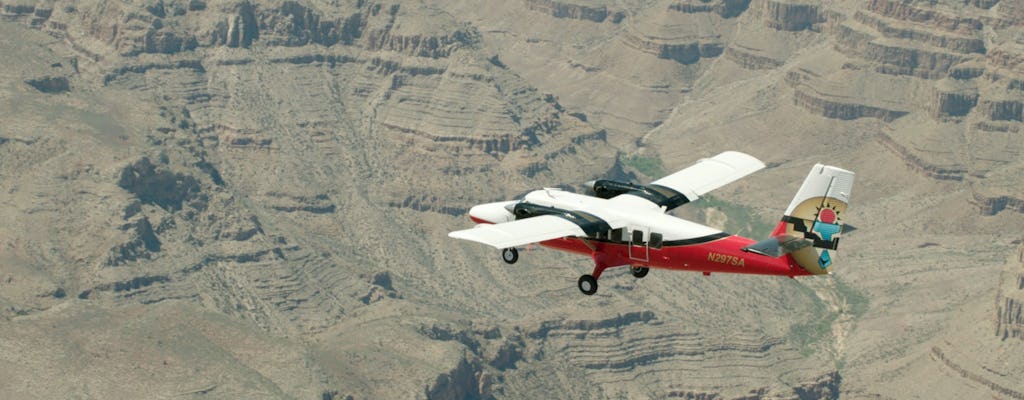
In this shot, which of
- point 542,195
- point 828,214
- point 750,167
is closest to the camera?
point 828,214

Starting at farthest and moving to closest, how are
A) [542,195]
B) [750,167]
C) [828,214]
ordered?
[750,167] → [542,195] → [828,214]

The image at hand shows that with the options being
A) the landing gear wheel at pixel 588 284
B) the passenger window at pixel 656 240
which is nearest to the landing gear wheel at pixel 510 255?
the landing gear wheel at pixel 588 284

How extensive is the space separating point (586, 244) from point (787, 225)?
15269 millimetres

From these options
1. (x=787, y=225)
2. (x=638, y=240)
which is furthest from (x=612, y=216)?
(x=787, y=225)

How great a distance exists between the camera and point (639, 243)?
14912 cm

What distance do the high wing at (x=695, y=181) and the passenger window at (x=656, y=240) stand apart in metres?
6.13

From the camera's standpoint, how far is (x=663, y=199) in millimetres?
157125

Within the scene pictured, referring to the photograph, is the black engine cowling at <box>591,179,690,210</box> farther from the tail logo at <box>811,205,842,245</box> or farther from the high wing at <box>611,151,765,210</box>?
the tail logo at <box>811,205,842,245</box>

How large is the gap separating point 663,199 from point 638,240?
8.89m

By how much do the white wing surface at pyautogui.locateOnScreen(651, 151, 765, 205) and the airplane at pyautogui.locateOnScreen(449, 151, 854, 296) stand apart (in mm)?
1559

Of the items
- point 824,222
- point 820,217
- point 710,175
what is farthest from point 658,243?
point 710,175

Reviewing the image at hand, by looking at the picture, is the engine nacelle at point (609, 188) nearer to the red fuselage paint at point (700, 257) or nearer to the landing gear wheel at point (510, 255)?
the red fuselage paint at point (700, 257)

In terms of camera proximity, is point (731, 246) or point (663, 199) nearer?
point (731, 246)

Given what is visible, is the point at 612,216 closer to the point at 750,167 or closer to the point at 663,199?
the point at 663,199
